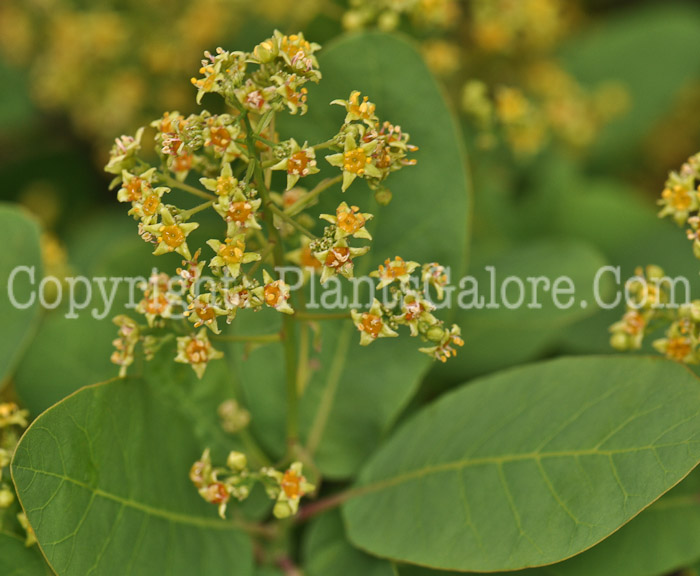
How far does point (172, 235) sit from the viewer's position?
1.46 m

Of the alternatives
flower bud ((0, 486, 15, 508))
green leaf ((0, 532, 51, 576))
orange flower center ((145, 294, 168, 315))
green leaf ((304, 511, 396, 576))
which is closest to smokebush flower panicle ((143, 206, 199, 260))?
orange flower center ((145, 294, 168, 315))

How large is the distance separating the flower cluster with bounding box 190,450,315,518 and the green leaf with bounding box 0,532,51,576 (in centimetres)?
39

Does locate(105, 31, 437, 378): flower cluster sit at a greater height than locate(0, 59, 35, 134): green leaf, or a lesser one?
lesser

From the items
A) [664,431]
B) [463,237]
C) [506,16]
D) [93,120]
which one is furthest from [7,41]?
[664,431]

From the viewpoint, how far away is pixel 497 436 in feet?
5.86

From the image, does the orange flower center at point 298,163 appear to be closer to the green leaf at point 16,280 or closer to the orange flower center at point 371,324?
the orange flower center at point 371,324

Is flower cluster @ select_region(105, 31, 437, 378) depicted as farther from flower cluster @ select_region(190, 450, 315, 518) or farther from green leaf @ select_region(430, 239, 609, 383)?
green leaf @ select_region(430, 239, 609, 383)

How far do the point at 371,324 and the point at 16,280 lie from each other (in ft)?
3.95

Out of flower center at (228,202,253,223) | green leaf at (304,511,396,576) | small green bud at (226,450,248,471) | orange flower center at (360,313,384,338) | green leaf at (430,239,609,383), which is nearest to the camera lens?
flower center at (228,202,253,223)

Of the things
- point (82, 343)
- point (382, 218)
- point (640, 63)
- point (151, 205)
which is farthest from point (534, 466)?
point (640, 63)

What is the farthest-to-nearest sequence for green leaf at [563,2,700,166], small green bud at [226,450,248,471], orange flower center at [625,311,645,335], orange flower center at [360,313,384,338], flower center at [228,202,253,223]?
green leaf at [563,2,700,166] → orange flower center at [625,311,645,335] → small green bud at [226,450,248,471] → orange flower center at [360,313,384,338] → flower center at [228,202,253,223]

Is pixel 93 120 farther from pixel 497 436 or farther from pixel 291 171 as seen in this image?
pixel 497 436

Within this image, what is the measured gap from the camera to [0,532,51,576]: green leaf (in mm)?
1606

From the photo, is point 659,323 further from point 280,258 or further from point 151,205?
point 151,205
